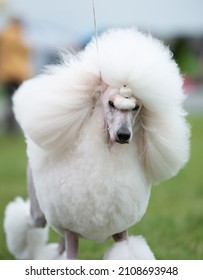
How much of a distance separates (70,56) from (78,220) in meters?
0.68

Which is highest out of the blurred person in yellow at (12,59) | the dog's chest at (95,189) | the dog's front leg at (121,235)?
the blurred person in yellow at (12,59)

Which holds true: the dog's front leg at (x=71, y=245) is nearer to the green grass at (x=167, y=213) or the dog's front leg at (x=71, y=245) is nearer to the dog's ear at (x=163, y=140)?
the dog's ear at (x=163, y=140)

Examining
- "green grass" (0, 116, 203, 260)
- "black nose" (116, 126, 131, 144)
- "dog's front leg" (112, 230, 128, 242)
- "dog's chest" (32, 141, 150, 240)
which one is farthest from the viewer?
"green grass" (0, 116, 203, 260)

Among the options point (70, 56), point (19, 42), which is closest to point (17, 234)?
point (70, 56)

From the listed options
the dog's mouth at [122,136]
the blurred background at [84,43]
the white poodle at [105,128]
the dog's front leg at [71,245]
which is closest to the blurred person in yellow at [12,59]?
the blurred background at [84,43]

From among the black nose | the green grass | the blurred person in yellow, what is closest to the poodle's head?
the black nose

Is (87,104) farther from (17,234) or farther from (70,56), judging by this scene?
(17,234)

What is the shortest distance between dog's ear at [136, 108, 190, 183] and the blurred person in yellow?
266 inches

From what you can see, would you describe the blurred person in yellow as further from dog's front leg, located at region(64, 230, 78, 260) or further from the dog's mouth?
the dog's mouth

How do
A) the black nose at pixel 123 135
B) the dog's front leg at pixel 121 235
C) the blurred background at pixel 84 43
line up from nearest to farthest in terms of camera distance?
1. the black nose at pixel 123 135
2. the dog's front leg at pixel 121 235
3. the blurred background at pixel 84 43

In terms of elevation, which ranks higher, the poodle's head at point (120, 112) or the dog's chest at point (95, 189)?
the poodle's head at point (120, 112)

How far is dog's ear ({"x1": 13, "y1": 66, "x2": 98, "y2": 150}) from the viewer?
280 centimetres

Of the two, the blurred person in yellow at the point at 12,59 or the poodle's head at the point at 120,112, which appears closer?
the poodle's head at the point at 120,112

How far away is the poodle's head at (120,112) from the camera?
2.65 meters
